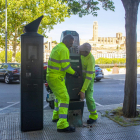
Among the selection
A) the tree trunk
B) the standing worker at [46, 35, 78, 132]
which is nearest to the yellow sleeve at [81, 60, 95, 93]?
the standing worker at [46, 35, 78, 132]

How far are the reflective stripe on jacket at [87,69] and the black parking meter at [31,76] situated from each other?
94 cm

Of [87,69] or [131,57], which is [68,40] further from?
[131,57]

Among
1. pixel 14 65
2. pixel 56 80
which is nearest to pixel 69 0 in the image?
pixel 56 80

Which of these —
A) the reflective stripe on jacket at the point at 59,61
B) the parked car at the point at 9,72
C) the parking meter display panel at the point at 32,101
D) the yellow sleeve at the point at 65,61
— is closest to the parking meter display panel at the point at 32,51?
the reflective stripe on jacket at the point at 59,61

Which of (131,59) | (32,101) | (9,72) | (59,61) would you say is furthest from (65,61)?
(9,72)

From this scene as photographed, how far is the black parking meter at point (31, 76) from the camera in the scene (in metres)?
4.03

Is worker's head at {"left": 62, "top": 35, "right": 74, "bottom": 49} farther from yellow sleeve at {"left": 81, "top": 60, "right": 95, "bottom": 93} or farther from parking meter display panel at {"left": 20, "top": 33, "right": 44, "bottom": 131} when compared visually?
yellow sleeve at {"left": 81, "top": 60, "right": 95, "bottom": 93}

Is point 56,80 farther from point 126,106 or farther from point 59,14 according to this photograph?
point 59,14

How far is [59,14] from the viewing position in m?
27.9

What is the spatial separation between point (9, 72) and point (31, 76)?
1090 cm

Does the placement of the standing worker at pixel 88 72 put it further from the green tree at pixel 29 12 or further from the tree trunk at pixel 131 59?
the green tree at pixel 29 12

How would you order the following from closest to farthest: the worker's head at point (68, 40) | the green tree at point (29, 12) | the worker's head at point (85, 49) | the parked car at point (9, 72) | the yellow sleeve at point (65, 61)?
the yellow sleeve at point (65, 61)
the worker's head at point (68, 40)
the worker's head at point (85, 49)
the parked car at point (9, 72)
the green tree at point (29, 12)

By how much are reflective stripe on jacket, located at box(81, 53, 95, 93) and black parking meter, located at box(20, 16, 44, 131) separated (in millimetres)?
942

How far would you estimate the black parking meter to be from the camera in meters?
4.03
